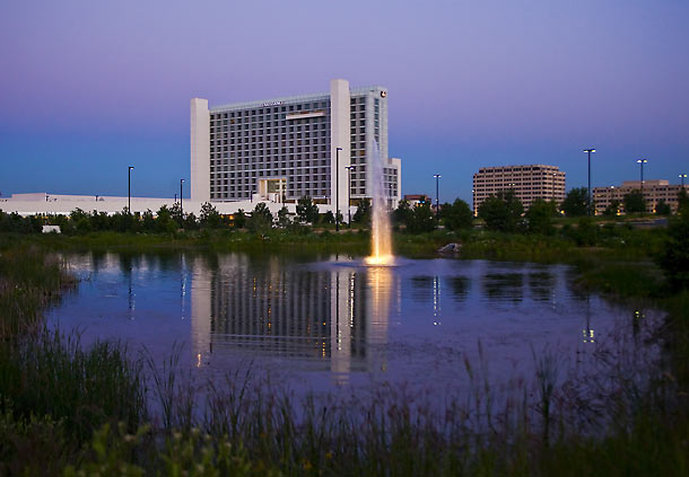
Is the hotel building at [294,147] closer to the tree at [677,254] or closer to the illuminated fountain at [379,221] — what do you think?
the illuminated fountain at [379,221]

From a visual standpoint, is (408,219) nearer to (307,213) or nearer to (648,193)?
(307,213)

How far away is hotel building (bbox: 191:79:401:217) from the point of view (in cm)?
13712

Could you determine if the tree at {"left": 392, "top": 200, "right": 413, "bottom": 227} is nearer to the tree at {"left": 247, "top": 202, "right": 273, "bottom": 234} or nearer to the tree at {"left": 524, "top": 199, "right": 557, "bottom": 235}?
the tree at {"left": 247, "top": 202, "right": 273, "bottom": 234}

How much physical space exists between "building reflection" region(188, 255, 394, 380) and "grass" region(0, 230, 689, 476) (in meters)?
2.37

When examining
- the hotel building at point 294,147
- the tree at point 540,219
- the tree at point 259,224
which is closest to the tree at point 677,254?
the tree at point 540,219

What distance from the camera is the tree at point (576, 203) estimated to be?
72875 mm

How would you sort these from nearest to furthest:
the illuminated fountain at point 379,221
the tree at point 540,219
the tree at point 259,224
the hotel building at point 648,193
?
the illuminated fountain at point 379,221 < the tree at point 540,219 < the tree at point 259,224 < the hotel building at point 648,193

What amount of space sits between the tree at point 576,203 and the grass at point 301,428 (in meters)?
63.2

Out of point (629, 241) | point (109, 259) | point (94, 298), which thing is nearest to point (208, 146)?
point (109, 259)

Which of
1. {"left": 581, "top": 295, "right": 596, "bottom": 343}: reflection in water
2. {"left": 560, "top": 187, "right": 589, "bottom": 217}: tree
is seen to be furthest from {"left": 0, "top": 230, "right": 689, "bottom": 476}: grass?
{"left": 560, "top": 187, "right": 589, "bottom": 217}: tree

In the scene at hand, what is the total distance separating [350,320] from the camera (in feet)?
50.4

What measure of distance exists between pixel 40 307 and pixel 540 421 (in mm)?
12869

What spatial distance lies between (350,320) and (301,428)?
8519 mm

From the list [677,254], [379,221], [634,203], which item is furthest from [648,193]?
[677,254]
